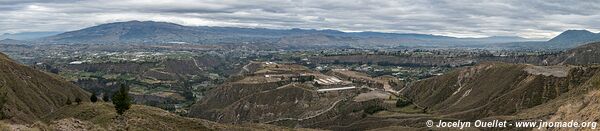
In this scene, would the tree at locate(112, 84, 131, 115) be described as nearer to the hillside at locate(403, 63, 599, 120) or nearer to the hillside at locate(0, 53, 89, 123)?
the hillside at locate(0, 53, 89, 123)

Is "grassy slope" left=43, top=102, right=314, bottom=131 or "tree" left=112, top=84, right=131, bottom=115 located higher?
"tree" left=112, top=84, right=131, bottom=115

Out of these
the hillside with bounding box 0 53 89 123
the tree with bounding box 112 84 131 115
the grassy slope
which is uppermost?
the tree with bounding box 112 84 131 115

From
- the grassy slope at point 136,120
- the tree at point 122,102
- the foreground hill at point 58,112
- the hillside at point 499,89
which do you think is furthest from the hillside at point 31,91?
the hillside at point 499,89

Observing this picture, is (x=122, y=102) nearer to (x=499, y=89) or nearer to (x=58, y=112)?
(x=58, y=112)

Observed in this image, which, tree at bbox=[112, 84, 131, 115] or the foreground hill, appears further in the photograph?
tree at bbox=[112, 84, 131, 115]

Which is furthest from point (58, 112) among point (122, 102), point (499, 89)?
point (499, 89)

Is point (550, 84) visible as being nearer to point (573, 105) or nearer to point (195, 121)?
point (573, 105)

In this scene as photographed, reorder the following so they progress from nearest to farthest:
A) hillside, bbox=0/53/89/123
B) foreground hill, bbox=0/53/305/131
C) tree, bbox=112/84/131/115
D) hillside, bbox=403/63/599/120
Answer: foreground hill, bbox=0/53/305/131
tree, bbox=112/84/131/115
hillside, bbox=0/53/89/123
hillside, bbox=403/63/599/120

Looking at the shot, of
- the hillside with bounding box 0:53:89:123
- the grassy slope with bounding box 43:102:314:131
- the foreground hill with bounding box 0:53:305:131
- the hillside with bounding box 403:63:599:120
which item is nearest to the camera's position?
the foreground hill with bounding box 0:53:305:131

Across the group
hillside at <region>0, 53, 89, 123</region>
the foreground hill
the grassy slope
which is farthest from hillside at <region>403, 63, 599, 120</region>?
hillside at <region>0, 53, 89, 123</region>
